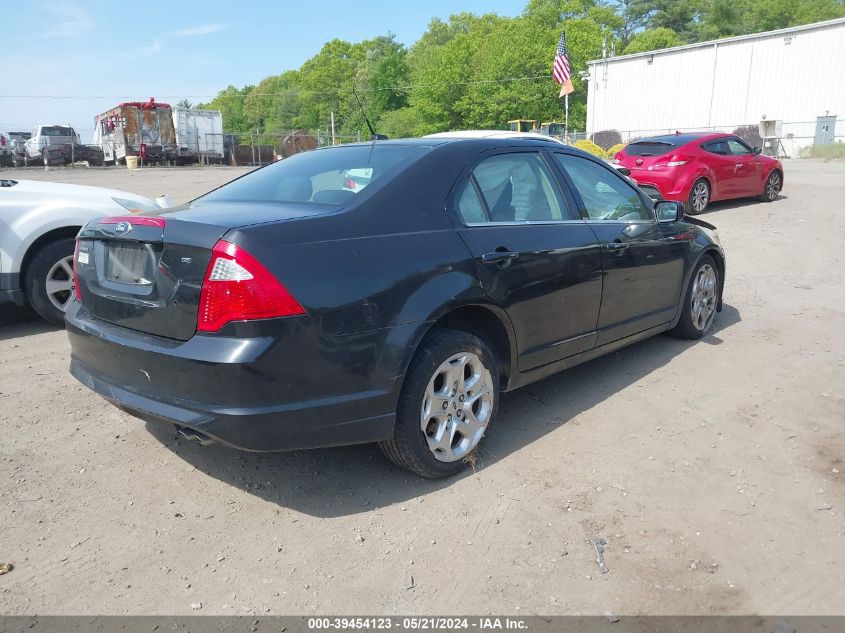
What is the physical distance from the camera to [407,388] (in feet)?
10.3

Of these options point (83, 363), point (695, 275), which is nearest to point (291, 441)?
point (83, 363)

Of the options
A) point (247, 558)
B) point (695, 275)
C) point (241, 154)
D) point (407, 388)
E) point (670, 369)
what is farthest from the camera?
point (241, 154)

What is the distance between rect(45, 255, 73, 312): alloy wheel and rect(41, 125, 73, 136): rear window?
37.8m

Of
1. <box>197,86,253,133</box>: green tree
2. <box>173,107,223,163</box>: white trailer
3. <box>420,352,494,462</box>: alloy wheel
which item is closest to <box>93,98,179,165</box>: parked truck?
<box>173,107,223,163</box>: white trailer

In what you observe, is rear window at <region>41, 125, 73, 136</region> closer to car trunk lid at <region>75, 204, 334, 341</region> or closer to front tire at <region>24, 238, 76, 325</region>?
front tire at <region>24, 238, 76, 325</region>

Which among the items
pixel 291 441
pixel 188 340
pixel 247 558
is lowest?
pixel 247 558

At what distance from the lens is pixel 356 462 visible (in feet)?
11.9

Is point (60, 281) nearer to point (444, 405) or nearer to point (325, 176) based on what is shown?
point (325, 176)

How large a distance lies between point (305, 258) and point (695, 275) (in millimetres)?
3649

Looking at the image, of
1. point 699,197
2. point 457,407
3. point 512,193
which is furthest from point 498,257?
point 699,197

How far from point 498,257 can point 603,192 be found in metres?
1.44

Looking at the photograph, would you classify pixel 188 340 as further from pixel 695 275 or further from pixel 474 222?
pixel 695 275

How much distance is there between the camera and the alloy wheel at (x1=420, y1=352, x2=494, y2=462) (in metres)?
3.30

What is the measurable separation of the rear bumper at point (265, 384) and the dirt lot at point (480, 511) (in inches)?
19.0
